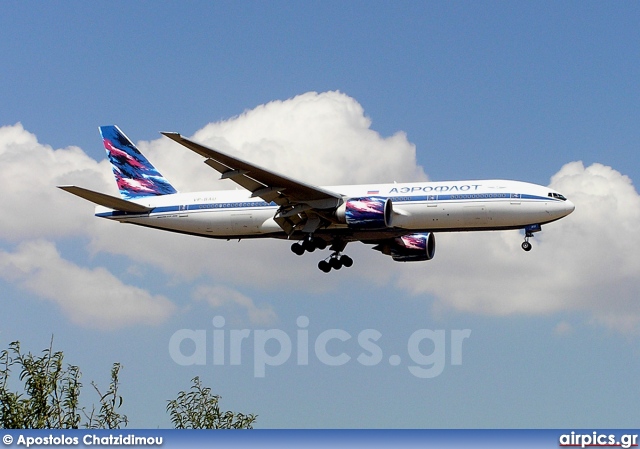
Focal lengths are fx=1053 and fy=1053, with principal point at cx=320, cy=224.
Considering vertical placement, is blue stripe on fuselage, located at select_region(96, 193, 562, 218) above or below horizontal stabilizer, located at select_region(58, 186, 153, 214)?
below

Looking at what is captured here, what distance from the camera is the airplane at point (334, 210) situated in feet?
155

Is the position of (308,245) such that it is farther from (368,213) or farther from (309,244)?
(368,213)

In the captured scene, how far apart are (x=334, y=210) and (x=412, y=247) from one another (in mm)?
6881

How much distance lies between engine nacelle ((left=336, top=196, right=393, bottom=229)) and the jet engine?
627 centimetres

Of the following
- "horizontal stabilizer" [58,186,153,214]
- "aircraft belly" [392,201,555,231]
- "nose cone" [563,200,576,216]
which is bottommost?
"aircraft belly" [392,201,555,231]

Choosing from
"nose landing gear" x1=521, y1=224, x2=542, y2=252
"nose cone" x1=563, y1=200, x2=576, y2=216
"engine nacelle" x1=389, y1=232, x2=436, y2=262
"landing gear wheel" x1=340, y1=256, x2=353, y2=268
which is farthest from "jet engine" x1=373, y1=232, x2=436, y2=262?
"nose cone" x1=563, y1=200, x2=576, y2=216

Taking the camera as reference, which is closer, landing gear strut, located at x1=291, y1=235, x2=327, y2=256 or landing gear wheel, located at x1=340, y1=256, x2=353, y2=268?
landing gear strut, located at x1=291, y1=235, x2=327, y2=256

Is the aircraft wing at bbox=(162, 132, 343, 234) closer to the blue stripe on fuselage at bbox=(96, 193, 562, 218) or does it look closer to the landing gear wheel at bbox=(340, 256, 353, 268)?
the blue stripe on fuselage at bbox=(96, 193, 562, 218)

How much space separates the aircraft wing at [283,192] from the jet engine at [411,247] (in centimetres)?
598

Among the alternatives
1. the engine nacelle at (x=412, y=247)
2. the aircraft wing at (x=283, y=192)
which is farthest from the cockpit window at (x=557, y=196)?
the aircraft wing at (x=283, y=192)

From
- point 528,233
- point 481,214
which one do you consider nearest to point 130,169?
point 481,214

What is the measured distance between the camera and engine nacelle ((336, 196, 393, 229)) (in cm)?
4775

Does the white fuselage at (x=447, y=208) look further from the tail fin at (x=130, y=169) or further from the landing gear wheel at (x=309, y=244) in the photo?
the tail fin at (x=130, y=169)

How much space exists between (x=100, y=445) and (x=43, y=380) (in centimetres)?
528
